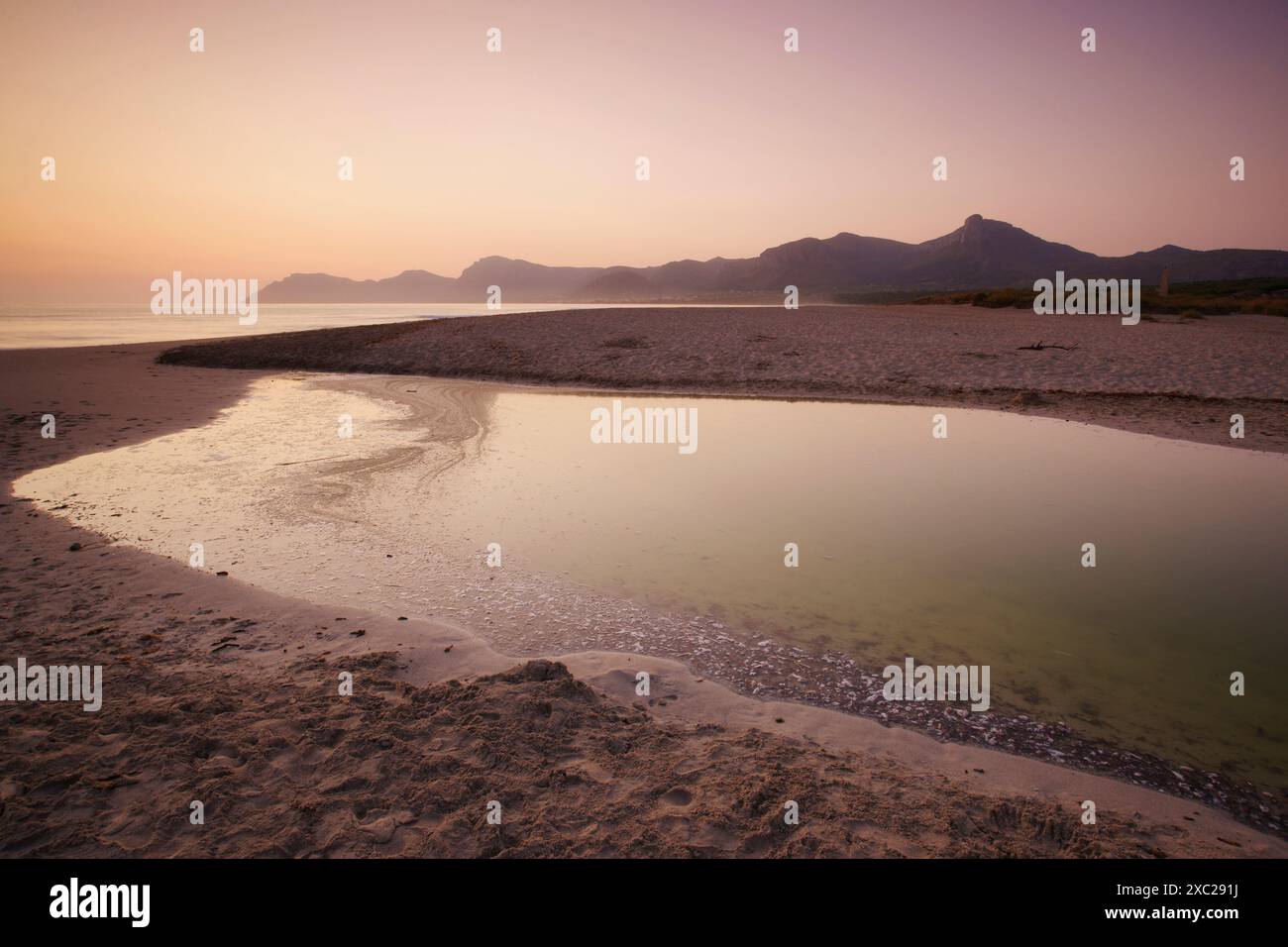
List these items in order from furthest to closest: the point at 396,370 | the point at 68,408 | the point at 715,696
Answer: the point at 396,370 < the point at 68,408 < the point at 715,696

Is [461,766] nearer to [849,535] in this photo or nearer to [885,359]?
[849,535]

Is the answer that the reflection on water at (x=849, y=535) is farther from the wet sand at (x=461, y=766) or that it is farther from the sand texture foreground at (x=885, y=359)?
the sand texture foreground at (x=885, y=359)

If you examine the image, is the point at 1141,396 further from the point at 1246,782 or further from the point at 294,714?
the point at 294,714

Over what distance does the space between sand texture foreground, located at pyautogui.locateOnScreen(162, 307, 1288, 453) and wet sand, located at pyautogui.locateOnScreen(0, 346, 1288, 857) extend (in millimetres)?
13604

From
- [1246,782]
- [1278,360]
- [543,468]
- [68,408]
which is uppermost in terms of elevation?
[1278,360]

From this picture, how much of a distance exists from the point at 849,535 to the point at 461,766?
19.2ft

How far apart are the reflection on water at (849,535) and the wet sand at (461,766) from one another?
985 millimetres

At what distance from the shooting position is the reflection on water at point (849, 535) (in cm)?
534

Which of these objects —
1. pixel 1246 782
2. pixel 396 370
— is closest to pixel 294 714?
pixel 1246 782

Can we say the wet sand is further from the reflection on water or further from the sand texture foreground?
the sand texture foreground

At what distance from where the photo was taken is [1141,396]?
1692 cm

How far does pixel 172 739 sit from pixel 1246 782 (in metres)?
6.51

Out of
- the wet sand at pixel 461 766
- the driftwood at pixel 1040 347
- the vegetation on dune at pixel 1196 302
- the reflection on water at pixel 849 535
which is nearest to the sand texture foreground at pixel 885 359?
the driftwood at pixel 1040 347

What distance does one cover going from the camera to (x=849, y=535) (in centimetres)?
818
